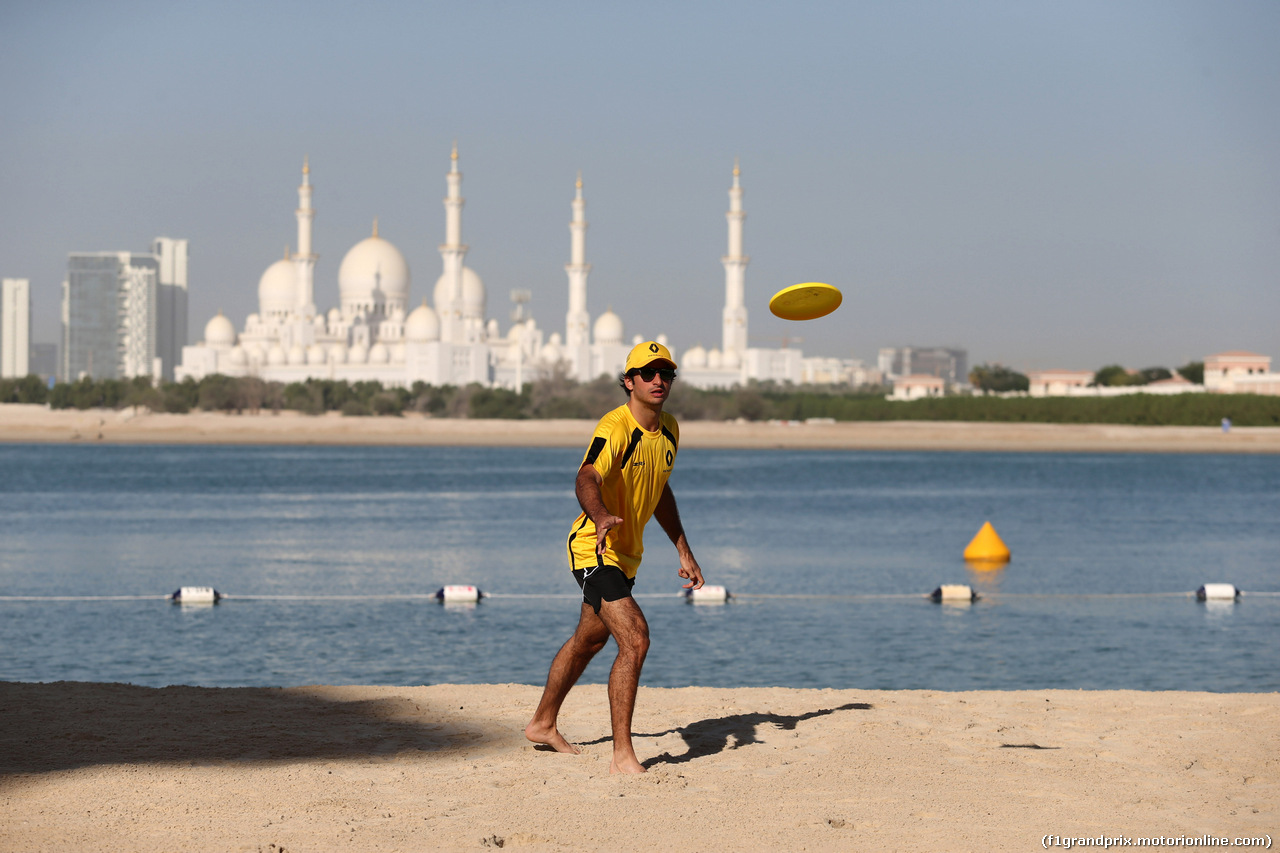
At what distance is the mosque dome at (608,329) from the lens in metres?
127

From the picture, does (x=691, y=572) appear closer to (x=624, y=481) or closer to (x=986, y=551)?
(x=624, y=481)

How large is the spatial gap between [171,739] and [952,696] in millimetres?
4721

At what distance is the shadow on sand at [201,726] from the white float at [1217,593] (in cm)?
1198

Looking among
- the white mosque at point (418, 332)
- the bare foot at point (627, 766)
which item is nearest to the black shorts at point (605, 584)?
the bare foot at point (627, 766)

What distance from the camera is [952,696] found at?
8.73m

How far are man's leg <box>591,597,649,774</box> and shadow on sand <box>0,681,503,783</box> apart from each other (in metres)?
1.22

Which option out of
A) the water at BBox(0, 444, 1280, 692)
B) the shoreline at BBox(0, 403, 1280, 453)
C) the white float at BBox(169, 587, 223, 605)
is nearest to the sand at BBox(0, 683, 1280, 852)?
the water at BBox(0, 444, 1280, 692)

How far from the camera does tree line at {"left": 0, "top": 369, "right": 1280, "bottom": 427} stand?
85250 mm

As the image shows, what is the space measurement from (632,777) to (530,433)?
3283 inches

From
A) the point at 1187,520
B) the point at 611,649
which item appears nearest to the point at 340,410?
the point at 1187,520

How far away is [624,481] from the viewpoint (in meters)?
6.16

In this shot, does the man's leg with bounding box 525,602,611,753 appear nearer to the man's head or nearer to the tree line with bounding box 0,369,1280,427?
the man's head

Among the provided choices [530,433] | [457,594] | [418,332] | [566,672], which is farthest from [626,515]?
→ [418,332]

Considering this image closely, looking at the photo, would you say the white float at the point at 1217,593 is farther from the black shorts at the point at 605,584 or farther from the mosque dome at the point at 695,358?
the mosque dome at the point at 695,358
